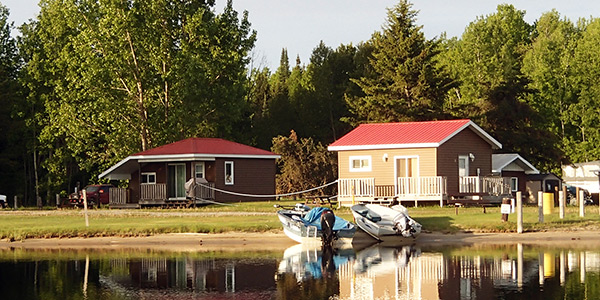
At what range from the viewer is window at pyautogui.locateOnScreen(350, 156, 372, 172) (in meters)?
51.7

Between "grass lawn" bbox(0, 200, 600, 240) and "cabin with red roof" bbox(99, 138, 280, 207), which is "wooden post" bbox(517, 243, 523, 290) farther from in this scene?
"cabin with red roof" bbox(99, 138, 280, 207)

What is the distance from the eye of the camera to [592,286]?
2392 centimetres

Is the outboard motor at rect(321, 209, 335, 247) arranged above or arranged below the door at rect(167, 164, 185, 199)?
below

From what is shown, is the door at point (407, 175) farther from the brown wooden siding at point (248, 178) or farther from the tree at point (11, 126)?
the tree at point (11, 126)

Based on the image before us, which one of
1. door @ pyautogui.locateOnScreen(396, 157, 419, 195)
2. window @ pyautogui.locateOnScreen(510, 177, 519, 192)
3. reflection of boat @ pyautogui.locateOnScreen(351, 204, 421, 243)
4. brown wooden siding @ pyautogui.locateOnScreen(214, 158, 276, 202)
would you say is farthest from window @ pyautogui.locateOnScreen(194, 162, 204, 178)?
reflection of boat @ pyautogui.locateOnScreen(351, 204, 421, 243)

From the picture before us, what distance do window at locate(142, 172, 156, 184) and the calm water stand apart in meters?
24.6

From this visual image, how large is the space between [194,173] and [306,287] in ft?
110

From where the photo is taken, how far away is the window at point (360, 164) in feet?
170

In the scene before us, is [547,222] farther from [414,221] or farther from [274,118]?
[274,118]

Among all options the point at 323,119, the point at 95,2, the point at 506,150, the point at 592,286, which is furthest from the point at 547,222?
the point at 323,119

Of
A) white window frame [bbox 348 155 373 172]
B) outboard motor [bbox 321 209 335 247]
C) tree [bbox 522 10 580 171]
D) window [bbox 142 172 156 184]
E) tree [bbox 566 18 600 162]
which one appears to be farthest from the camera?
tree [bbox 522 10 580 171]

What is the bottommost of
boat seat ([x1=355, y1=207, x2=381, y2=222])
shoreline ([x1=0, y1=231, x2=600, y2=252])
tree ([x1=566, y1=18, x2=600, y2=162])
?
shoreline ([x1=0, y1=231, x2=600, y2=252])

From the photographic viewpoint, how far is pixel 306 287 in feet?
83.2

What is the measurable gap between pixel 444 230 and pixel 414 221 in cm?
141
